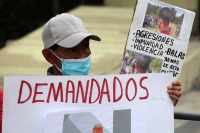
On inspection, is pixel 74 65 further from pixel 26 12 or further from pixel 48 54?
pixel 26 12

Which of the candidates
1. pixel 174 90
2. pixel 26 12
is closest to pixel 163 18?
pixel 174 90

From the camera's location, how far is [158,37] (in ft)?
10.2

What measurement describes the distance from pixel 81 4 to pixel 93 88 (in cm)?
886

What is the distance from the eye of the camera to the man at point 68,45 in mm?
2994

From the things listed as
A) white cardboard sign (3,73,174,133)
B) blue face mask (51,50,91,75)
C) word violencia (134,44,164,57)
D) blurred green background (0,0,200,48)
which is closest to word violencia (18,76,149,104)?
white cardboard sign (3,73,174,133)

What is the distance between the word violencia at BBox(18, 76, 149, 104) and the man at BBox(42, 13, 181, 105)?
0.43 ft

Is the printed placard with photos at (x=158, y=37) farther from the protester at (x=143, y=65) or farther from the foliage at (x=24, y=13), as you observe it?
the foliage at (x=24, y=13)

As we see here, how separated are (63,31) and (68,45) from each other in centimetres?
11

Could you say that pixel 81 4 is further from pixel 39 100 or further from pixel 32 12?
pixel 39 100

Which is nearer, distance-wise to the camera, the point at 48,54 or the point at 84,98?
the point at 84,98

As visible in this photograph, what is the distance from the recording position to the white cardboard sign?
2871mm

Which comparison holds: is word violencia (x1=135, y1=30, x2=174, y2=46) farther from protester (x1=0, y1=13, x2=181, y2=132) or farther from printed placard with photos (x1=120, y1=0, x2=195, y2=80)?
protester (x1=0, y1=13, x2=181, y2=132)

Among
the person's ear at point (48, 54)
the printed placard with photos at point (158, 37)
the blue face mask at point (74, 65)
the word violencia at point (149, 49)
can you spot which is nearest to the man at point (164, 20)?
the printed placard with photos at point (158, 37)

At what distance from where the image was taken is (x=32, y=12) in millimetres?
11797
